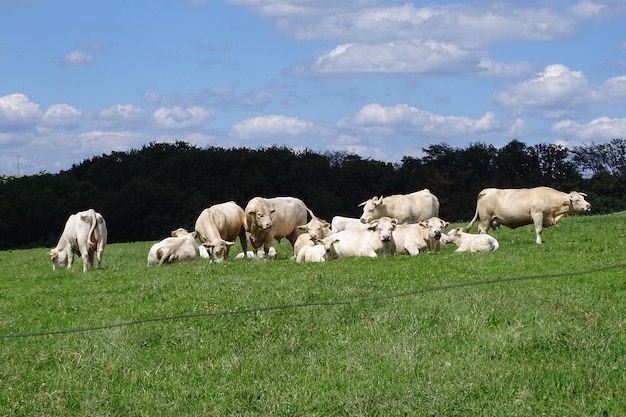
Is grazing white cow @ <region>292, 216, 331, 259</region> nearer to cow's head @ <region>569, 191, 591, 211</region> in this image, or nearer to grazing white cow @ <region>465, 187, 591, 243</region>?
grazing white cow @ <region>465, 187, 591, 243</region>

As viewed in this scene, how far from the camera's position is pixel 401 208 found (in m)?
28.7

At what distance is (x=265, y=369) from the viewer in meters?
12.3

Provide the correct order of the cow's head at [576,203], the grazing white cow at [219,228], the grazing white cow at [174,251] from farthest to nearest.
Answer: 1. the cow's head at [576,203]
2. the grazing white cow at [174,251]
3. the grazing white cow at [219,228]

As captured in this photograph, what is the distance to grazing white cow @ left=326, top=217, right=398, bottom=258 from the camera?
2202 cm

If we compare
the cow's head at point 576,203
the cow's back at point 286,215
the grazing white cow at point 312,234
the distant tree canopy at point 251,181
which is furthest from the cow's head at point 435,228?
the distant tree canopy at point 251,181

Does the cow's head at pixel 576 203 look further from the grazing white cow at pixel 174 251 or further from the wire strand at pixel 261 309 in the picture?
the wire strand at pixel 261 309

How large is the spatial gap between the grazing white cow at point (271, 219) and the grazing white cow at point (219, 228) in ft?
1.26

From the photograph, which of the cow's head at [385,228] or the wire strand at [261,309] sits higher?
the cow's head at [385,228]

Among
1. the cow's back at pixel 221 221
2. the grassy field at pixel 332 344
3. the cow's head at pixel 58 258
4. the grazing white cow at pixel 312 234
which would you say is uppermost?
the cow's back at pixel 221 221

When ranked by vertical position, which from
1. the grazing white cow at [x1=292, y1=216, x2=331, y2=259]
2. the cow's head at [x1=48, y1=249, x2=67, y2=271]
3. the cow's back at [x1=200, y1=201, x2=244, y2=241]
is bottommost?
→ the cow's head at [x1=48, y1=249, x2=67, y2=271]

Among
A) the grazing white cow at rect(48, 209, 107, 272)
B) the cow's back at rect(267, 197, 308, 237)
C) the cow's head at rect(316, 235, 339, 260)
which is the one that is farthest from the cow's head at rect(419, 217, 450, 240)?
the grazing white cow at rect(48, 209, 107, 272)

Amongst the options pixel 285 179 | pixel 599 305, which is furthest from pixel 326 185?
pixel 599 305

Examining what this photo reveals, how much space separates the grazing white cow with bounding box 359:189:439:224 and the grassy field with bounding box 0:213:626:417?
31.7ft

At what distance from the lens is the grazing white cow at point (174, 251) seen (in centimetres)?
2473
